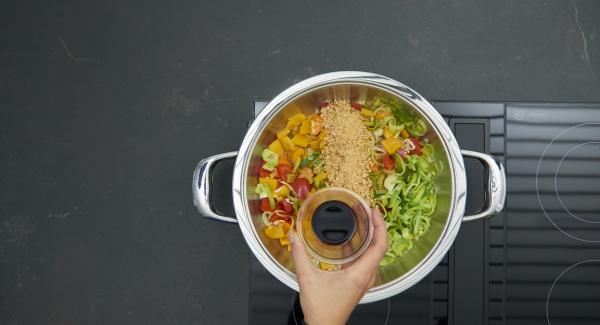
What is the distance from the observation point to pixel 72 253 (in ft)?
3.50

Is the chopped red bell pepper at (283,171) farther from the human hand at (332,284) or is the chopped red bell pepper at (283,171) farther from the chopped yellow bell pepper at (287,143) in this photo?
the human hand at (332,284)

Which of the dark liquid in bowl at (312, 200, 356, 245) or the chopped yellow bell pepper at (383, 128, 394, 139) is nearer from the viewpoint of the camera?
the dark liquid in bowl at (312, 200, 356, 245)

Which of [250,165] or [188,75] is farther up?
[188,75]

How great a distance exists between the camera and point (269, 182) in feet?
2.69

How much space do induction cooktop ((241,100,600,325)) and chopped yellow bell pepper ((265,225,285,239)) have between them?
11 cm

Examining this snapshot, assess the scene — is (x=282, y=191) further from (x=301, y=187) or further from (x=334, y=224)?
(x=334, y=224)

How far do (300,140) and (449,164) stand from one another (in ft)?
0.85

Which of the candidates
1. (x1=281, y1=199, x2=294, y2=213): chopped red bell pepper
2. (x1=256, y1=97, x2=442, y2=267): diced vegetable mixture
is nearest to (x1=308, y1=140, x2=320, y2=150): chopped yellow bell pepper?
(x1=256, y1=97, x2=442, y2=267): diced vegetable mixture

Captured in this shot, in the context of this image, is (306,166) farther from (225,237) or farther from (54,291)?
(54,291)

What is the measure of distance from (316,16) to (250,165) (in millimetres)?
459

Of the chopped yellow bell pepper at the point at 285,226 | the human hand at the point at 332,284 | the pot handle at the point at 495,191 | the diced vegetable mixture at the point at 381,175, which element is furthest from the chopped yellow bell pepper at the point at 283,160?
the pot handle at the point at 495,191

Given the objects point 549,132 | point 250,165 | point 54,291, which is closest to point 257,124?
point 250,165

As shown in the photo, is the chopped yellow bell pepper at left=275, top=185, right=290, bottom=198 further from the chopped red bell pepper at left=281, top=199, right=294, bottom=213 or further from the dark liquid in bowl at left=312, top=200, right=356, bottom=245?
the dark liquid in bowl at left=312, top=200, right=356, bottom=245

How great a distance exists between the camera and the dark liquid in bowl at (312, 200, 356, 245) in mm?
678
